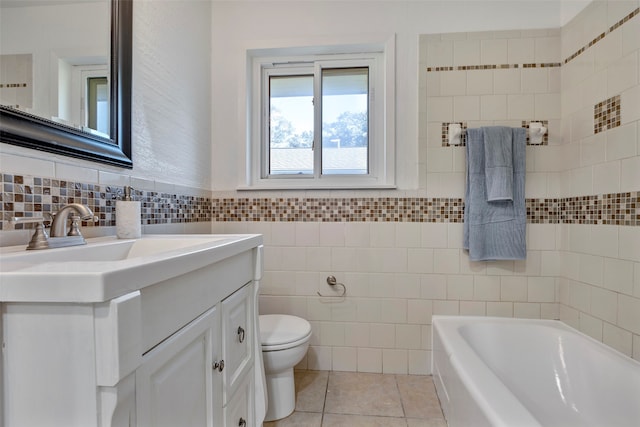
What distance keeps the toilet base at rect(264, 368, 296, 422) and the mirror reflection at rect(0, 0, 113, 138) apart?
4.29ft

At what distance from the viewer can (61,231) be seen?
2.75 feet

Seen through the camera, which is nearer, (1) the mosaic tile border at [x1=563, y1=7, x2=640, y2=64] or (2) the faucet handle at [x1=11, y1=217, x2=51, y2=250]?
(2) the faucet handle at [x1=11, y1=217, x2=51, y2=250]

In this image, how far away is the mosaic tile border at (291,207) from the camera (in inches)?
35.3

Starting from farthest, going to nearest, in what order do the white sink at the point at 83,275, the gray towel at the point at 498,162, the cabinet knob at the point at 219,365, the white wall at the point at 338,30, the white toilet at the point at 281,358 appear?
the white wall at the point at 338,30 < the gray towel at the point at 498,162 < the white toilet at the point at 281,358 < the cabinet knob at the point at 219,365 < the white sink at the point at 83,275

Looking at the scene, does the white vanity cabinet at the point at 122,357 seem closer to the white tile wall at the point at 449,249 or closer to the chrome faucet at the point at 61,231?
the chrome faucet at the point at 61,231

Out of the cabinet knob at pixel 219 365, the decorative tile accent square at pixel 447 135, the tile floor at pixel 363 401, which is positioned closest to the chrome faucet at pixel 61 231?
the cabinet knob at pixel 219 365

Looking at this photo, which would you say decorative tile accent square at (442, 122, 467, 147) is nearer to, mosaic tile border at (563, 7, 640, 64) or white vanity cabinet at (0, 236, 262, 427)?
mosaic tile border at (563, 7, 640, 64)

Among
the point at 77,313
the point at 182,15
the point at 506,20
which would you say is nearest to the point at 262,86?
the point at 182,15

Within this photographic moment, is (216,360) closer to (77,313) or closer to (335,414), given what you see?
(77,313)

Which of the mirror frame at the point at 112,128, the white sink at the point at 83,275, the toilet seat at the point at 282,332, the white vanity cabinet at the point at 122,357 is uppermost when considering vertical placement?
the mirror frame at the point at 112,128

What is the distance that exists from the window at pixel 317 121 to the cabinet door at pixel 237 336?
0.99 meters

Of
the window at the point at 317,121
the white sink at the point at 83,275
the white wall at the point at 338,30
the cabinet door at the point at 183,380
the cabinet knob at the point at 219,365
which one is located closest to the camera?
the white sink at the point at 83,275

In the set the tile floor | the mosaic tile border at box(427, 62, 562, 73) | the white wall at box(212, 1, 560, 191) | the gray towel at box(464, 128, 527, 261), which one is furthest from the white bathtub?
the mosaic tile border at box(427, 62, 562, 73)

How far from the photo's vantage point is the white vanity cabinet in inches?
17.3
